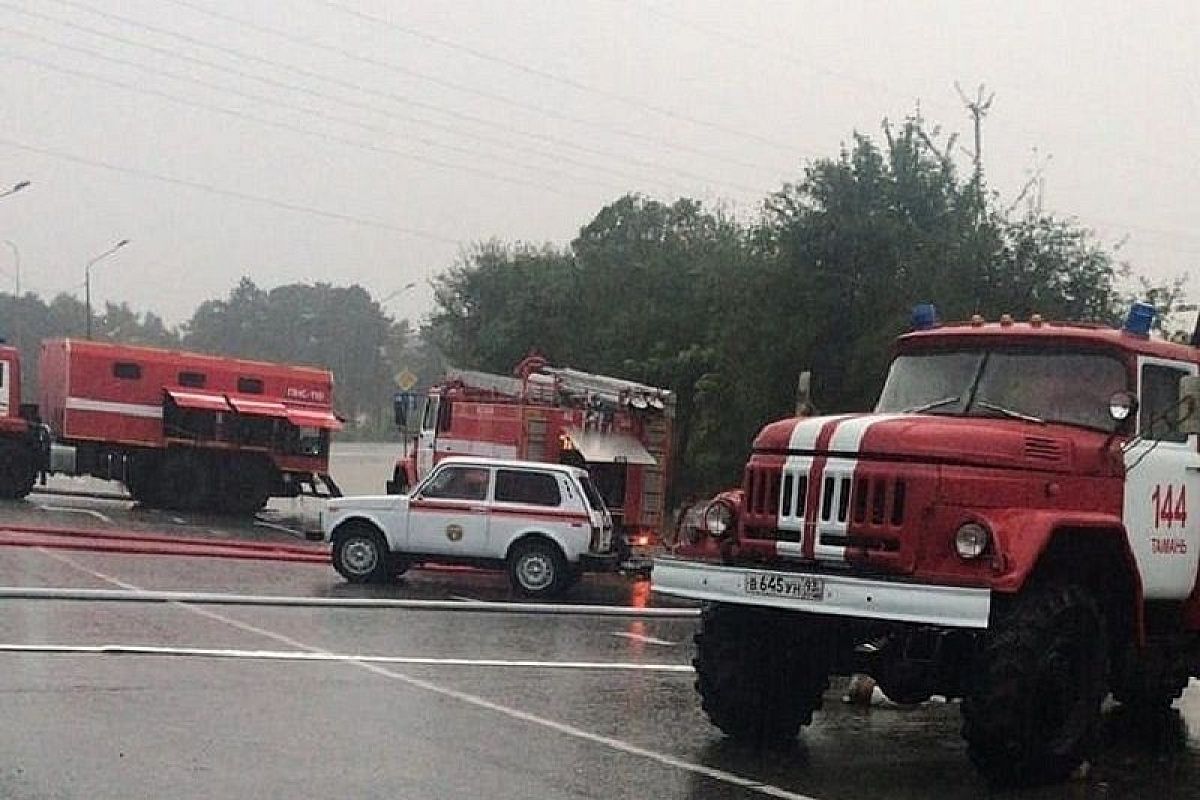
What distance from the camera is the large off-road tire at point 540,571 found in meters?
20.2

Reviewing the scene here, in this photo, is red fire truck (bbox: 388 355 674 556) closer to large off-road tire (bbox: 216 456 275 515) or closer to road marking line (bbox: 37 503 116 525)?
road marking line (bbox: 37 503 116 525)

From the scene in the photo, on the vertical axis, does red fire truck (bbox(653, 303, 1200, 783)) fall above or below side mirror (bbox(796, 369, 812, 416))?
below

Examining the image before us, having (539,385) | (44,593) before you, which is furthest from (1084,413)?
(539,385)

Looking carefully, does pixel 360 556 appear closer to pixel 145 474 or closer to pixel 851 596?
pixel 851 596

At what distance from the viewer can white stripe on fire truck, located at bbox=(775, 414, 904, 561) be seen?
9.30 m

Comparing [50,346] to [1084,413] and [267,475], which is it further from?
[1084,413]

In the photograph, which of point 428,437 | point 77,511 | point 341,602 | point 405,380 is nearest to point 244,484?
point 77,511

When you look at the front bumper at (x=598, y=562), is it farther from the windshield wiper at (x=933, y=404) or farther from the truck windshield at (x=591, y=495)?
the windshield wiper at (x=933, y=404)

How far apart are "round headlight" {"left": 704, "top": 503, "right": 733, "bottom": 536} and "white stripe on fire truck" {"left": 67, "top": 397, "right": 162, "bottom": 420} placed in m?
25.0

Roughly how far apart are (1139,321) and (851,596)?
3.03 metres

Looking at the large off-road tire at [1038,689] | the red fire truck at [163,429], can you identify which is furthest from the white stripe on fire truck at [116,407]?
the large off-road tire at [1038,689]

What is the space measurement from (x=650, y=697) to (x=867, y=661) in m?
2.68

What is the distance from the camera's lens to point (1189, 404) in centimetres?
980

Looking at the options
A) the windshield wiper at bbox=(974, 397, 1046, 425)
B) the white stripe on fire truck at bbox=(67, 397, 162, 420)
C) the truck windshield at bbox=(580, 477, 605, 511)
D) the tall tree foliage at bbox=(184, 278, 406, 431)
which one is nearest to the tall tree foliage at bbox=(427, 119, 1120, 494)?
the truck windshield at bbox=(580, 477, 605, 511)
